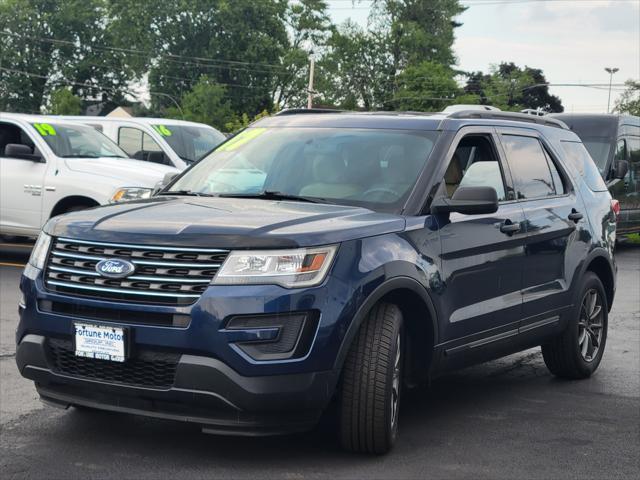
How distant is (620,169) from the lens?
19.2m

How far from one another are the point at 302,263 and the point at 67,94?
7240cm

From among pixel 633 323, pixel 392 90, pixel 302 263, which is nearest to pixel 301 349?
pixel 302 263

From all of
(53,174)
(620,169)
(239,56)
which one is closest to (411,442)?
(53,174)

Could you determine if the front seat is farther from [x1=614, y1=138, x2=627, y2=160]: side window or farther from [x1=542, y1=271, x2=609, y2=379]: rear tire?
[x1=614, y1=138, x2=627, y2=160]: side window

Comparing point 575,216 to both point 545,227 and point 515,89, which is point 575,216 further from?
point 515,89

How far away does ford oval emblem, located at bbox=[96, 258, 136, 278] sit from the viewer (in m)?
5.01

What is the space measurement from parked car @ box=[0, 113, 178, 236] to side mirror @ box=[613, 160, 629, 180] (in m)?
8.67

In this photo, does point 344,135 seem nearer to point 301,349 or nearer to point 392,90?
point 301,349

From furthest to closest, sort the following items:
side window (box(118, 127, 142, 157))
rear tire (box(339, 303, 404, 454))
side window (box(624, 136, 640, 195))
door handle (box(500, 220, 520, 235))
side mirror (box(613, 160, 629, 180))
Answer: side window (box(624, 136, 640, 195)), side mirror (box(613, 160, 629, 180)), side window (box(118, 127, 142, 157)), door handle (box(500, 220, 520, 235)), rear tire (box(339, 303, 404, 454))

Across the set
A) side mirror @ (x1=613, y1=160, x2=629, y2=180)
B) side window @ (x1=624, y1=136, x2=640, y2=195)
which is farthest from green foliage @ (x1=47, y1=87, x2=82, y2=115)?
side mirror @ (x1=613, y1=160, x2=629, y2=180)

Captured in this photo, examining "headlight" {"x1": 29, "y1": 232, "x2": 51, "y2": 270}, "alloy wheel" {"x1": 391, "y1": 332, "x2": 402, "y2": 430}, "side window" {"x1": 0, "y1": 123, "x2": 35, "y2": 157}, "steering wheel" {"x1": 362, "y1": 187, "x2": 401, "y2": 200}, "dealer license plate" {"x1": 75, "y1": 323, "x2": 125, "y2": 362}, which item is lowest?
"alloy wheel" {"x1": 391, "y1": 332, "x2": 402, "y2": 430}

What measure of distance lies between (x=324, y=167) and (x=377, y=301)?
45.6 inches

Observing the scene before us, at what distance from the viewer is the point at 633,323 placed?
420 inches

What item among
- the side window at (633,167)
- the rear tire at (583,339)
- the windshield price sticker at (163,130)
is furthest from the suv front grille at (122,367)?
the side window at (633,167)
